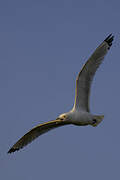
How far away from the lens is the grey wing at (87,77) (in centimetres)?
1227

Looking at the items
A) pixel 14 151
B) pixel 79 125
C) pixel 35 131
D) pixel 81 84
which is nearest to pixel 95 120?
pixel 79 125

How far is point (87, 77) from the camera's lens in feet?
40.6

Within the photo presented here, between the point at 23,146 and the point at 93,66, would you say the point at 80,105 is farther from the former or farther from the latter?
the point at 23,146

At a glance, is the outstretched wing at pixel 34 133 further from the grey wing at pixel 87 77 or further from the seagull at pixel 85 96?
the grey wing at pixel 87 77

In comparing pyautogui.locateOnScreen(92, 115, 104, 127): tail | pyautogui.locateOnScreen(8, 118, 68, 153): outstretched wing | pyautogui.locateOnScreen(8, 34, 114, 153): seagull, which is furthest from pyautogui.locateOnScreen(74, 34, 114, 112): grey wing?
pyautogui.locateOnScreen(8, 118, 68, 153): outstretched wing

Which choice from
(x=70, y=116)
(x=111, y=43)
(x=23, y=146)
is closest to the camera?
(x=70, y=116)

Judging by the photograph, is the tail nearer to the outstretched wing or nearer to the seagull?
the seagull

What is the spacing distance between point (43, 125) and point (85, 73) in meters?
2.58

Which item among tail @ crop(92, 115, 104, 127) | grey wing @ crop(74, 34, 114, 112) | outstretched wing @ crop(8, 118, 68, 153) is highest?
grey wing @ crop(74, 34, 114, 112)

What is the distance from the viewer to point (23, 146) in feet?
46.5

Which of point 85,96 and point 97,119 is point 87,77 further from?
point 97,119

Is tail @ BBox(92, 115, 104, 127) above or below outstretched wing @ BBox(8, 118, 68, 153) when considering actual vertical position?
below

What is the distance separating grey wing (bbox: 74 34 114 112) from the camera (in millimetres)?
12269

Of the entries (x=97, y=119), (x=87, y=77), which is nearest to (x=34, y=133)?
(x=97, y=119)
